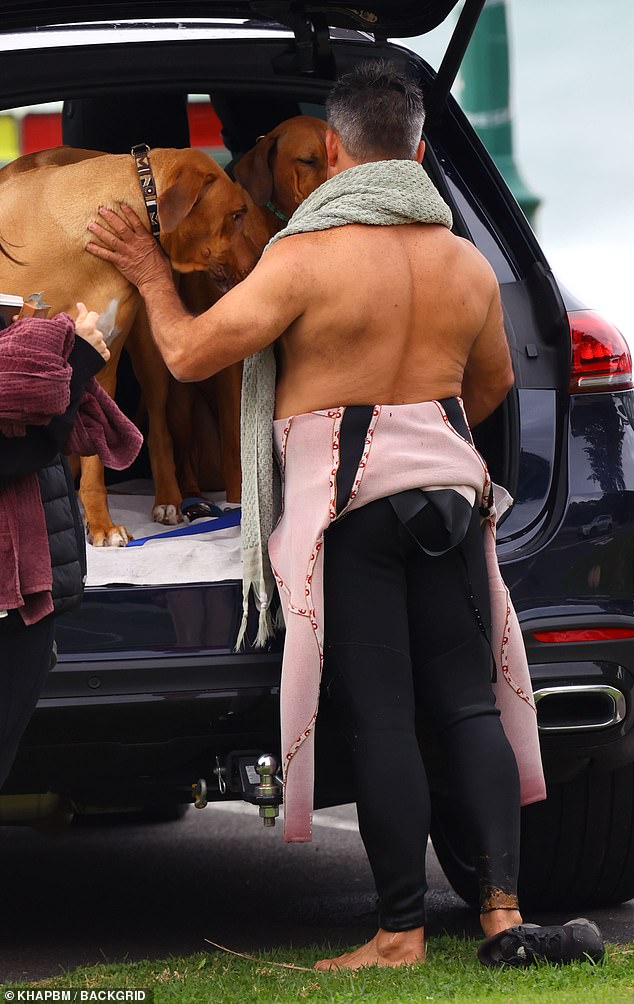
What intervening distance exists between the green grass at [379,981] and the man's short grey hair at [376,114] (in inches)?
70.4

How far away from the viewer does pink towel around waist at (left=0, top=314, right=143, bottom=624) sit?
8.04 feet

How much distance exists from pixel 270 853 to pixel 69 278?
2.22 m

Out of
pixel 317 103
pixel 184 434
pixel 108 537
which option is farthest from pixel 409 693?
pixel 184 434

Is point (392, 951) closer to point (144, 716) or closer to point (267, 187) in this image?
point (144, 716)

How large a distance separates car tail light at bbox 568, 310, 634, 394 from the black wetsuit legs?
0.49m

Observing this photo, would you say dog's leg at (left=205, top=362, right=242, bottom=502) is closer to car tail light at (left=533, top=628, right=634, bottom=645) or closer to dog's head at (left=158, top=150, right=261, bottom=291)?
dog's head at (left=158, top=150, right=261, bottom=291)

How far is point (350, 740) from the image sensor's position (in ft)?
10.5

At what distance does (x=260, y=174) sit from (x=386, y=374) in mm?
1290

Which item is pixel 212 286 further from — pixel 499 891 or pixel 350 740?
pixel 499 891

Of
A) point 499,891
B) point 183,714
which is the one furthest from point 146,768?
point 499,891

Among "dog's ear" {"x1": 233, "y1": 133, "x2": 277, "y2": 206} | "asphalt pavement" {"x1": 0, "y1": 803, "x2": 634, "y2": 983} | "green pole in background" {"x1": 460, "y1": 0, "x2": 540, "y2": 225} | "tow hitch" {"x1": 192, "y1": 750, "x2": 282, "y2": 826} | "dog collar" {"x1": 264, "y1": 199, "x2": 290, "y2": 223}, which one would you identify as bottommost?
"asphalt pavement" {"x1": 0, "y1": 803, "x2": 634, "y2": 983}

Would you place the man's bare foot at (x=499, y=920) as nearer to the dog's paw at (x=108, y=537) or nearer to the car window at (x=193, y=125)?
the dog's paw at (x=108, y=537)

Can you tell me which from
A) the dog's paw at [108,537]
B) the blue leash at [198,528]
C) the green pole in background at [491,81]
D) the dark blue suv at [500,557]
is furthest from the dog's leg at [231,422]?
the green pole in background at [491,81]

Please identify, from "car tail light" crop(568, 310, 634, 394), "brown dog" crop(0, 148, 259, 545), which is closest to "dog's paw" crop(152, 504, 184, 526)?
"brown dog" crop(0, 148, 259, 545)
